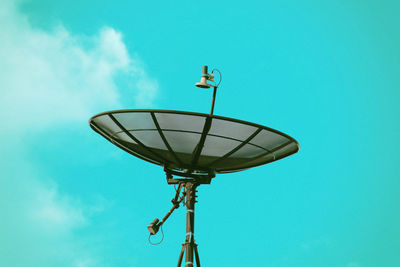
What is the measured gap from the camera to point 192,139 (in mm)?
11914

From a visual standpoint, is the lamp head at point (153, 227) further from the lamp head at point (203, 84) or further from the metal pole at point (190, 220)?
the lamp head at point (203, 84)

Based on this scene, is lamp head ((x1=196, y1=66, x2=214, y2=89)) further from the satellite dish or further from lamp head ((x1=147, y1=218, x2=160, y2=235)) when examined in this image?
lamp head ((x1=147, y1=218, x2=160, y2=235))

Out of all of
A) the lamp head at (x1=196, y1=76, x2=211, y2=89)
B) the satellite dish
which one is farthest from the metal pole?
the lamp head at (x1=196, y1=76, x2=211, y2=89)

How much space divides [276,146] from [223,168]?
1327 mm

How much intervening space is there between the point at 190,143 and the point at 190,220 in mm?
1635

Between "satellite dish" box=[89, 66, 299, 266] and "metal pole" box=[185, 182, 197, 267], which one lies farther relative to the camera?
"metal pole" box=[185, 182, 197, 267]

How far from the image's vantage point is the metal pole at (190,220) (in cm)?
1229

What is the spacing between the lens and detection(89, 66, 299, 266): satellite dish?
37.6 feet

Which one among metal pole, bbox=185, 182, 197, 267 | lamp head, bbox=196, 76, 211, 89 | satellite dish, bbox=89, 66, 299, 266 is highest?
lamp head, bbox=196, 76, 211, 89

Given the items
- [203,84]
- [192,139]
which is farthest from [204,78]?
[192,139]

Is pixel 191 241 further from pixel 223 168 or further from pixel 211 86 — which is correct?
pixel 211 86

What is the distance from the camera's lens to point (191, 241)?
12.5 meters

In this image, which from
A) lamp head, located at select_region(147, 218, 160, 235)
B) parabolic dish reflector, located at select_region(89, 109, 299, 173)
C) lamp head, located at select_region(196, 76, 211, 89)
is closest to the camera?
parabolic dish reflector, located at select_region(89, 109, 299, 173)

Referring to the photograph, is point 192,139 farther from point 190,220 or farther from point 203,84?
point 190,220
